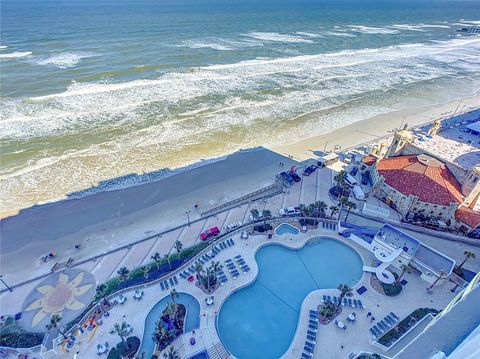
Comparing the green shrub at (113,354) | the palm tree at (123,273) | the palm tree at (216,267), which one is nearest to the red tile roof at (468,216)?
the palm tree at (216,267)

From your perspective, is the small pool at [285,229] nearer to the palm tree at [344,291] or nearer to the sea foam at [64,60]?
the palm tree at [344,291]

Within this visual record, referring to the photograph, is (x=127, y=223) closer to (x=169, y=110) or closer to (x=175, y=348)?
(x=175, y=348)

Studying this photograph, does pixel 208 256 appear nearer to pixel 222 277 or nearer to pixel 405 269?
pixel 222 277

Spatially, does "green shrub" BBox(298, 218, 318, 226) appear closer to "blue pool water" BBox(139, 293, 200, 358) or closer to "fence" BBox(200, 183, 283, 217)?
"fence" BBox(200, 183, 283, 217)

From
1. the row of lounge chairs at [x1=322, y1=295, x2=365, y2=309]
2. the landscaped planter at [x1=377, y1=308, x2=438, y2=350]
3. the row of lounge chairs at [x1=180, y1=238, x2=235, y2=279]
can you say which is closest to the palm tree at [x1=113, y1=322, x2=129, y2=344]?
the row of lounge chairs at [x1=180, y1=238, x2=235, y2=279]

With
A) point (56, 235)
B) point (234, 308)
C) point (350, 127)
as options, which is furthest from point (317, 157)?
point (56, 235)
